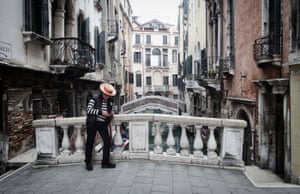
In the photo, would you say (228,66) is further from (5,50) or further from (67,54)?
(5,50)

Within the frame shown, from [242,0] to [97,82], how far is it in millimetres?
7550

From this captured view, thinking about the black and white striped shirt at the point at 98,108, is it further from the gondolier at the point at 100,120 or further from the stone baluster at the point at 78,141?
the stone baluster at the point at 78,141

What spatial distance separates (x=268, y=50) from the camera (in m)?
7.03

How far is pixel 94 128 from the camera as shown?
430 centimetres

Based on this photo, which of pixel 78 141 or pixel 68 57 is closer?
pixel 78 141

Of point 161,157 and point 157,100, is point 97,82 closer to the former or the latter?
point 161,157

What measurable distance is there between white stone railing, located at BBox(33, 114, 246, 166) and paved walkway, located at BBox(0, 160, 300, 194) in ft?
0.47

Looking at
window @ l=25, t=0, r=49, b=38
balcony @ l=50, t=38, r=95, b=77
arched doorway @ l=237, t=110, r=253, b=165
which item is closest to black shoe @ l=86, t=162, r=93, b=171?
window @ l=25, t=0, r=49, b=38

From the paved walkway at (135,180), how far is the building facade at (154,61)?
36.3 metres

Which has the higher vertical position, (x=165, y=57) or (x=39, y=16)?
(x=165, y=57)

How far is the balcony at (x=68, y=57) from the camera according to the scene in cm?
827

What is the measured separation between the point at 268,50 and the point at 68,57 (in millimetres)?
5906

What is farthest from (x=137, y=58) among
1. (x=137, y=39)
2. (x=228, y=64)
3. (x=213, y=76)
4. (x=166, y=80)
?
(x=228, y=64)

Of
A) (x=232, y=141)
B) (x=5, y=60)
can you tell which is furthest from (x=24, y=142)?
(x=232, y=141)
